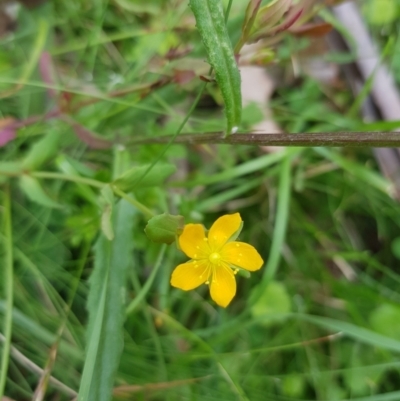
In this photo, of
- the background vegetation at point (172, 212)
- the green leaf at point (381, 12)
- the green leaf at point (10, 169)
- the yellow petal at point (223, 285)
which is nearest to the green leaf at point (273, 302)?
the background vegetation at point (172, 212)

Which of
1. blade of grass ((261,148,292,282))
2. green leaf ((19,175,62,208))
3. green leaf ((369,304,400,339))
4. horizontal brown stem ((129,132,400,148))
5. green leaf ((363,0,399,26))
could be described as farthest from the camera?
green leaf ((363,0,399,26))

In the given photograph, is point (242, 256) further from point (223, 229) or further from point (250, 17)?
point (250, 17)

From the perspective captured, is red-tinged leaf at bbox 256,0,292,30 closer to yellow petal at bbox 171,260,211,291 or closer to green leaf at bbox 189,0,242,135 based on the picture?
green leaf at bbox 189,0,242,135

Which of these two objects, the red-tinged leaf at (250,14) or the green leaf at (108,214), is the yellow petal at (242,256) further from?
the red-tinged leaf at (250,14)

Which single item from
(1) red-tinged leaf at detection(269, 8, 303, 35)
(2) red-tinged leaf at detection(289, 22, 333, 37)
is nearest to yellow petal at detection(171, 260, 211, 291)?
(1) red-tinged leaf at detection(269, 8, 303, 35)

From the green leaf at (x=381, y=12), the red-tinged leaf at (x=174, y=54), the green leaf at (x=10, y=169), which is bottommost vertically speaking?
the green leaf at (x=10, y=169)

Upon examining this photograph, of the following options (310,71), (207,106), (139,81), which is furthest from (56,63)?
(310,71)

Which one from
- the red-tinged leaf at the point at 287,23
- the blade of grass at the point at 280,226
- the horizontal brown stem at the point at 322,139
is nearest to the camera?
the horizontal brown stem at the point at 322,139

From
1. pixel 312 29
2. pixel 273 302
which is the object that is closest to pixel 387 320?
pixel 273 302
